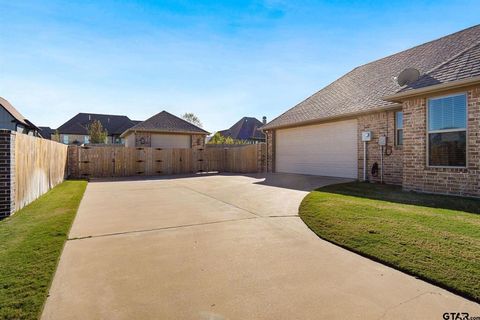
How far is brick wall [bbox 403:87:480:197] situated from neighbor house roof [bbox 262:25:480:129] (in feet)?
4.07

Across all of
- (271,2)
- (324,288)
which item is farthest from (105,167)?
(324,288)

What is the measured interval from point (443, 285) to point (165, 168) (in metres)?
16.7

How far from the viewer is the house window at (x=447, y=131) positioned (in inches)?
280

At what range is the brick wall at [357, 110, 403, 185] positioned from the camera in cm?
978

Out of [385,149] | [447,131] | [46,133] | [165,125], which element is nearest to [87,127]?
[46,133]

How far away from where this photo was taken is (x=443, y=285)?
273 cm

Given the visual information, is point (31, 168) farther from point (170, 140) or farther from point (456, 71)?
point (170, 140)

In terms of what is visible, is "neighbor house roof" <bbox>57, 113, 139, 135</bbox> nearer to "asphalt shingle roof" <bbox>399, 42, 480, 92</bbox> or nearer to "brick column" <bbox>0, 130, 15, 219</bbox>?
"brick column" <bbox>0, 130, 15, 219</bbox>

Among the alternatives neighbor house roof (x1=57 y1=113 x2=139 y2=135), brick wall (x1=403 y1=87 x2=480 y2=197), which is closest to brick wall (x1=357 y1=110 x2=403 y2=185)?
brick wall (x1=403 y1=87 x2=480 y2=197)

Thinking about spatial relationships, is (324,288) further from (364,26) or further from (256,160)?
(256,160)

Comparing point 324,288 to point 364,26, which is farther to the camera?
point 364,26

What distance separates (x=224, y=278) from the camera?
2988 mm

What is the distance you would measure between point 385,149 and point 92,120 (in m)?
43.8

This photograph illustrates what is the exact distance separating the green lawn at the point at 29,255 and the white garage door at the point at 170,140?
1561 cm
